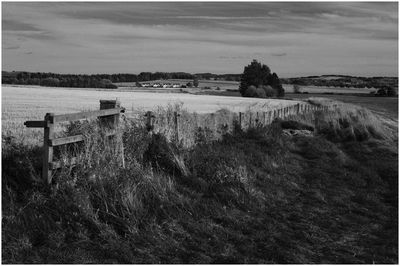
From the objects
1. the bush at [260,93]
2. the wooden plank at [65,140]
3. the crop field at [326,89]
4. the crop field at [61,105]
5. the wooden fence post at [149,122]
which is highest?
the crop field at [326,89]

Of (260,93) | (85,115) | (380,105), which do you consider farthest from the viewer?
(260,93)

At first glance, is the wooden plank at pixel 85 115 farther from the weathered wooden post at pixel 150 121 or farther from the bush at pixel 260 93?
the bush at pixel 260 93

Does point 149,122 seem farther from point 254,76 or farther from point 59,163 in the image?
point 254,76

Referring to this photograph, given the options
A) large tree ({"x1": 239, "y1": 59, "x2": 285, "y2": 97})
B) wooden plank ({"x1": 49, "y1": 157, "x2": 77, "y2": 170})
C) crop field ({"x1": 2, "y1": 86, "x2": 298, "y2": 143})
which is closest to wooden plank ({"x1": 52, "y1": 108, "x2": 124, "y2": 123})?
wooden plank ({"x1": 49, "y1": 157, "x2": 77, "y2": 170})

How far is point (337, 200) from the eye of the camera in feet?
28.3

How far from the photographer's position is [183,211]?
685cm

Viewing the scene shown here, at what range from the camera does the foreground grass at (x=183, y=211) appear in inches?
222

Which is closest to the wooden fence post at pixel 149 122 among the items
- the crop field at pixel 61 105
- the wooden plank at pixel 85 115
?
the wooden plank at pixel 85 115

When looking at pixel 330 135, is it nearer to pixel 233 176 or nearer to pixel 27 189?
pixel 233 176

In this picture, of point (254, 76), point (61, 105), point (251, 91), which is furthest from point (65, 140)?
point (254, 76)

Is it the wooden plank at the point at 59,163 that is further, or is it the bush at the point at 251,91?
the bush at the point at 251,91

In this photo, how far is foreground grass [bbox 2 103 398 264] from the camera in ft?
18.5

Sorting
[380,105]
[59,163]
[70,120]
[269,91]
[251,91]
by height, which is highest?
[269,91]

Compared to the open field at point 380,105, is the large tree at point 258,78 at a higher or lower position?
higher
